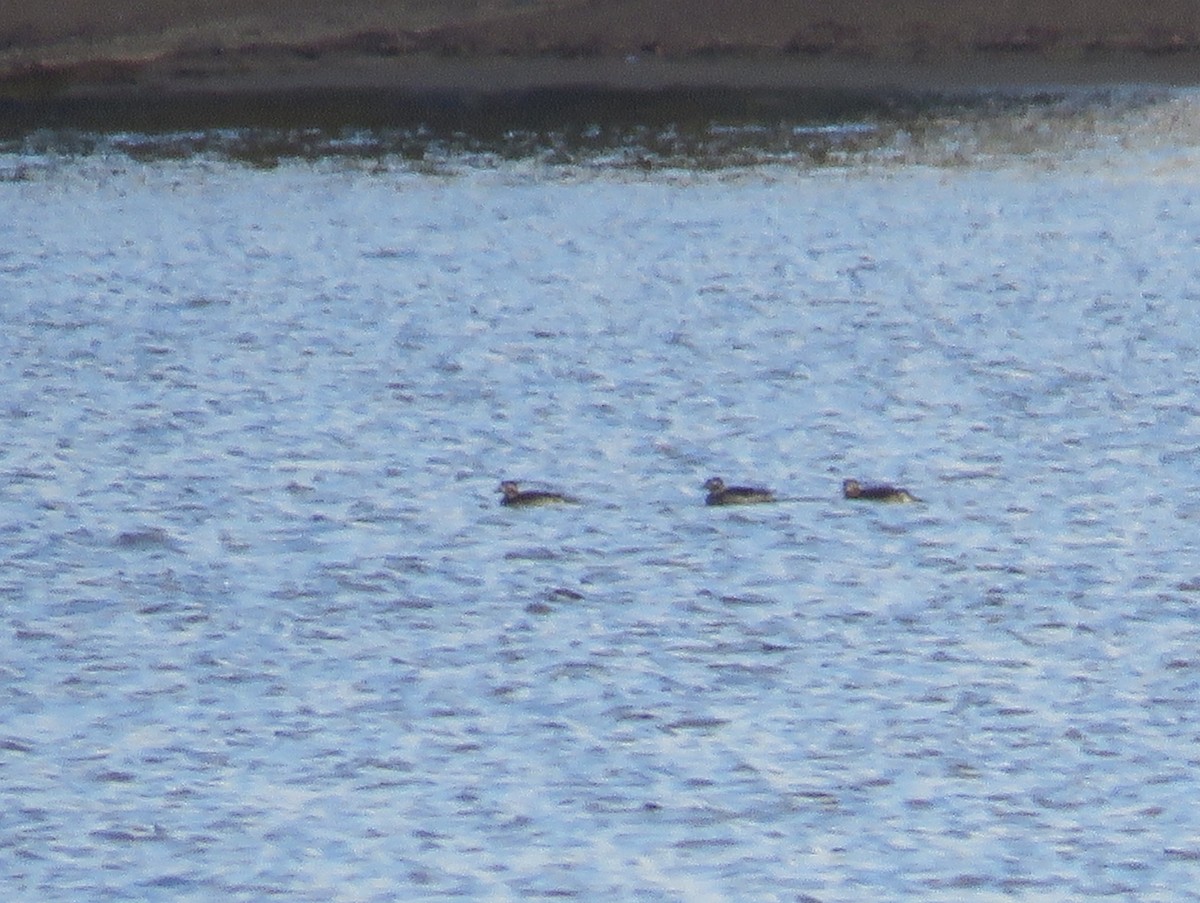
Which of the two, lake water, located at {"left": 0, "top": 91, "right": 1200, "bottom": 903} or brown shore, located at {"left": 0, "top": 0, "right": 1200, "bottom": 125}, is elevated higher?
brown shore, located at {"left": 0, "top": 0, "right": 1200, "bottom": 125}

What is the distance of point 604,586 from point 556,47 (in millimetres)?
45027

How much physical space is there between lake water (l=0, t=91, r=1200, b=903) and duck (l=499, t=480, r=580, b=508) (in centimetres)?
17

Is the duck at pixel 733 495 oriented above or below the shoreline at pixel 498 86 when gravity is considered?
below

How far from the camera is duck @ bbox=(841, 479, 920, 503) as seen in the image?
15305mm

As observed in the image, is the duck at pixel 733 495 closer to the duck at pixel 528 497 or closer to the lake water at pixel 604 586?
the lake water at pixel 604 586

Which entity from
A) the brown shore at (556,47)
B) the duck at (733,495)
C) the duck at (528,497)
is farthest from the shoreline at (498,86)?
the duck at (733,495)

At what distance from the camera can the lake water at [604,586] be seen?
9.82 m

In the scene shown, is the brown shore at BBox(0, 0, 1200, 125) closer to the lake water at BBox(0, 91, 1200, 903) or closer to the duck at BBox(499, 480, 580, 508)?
the lake water at BBox(0, 91, 1200, 903)

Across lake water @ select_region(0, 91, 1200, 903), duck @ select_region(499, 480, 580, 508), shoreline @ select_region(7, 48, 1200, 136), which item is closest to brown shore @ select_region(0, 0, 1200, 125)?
shoreline @ select_region(7, 48, 1200, 136)

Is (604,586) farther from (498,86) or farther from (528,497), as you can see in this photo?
(498,86)

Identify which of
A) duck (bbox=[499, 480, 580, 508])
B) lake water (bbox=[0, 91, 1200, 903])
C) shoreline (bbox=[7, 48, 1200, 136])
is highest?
shoreline (bbox=[7, 48, 1200, 136])

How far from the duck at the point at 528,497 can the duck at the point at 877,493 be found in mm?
1670

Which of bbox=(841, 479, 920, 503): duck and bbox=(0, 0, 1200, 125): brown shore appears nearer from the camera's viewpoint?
bbox=(841, 479, 920, 503): duck

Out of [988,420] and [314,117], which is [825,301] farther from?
[314,117]
